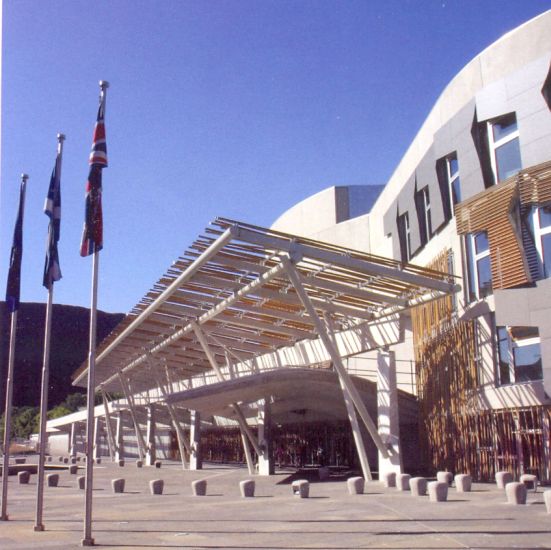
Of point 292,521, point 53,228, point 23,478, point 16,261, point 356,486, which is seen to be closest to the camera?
point 292,521

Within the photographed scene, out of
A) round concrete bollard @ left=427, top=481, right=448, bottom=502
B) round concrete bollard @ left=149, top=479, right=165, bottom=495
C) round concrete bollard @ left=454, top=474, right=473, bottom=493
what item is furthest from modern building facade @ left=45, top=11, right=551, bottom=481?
round concrete bollard @ left=427, top=481, right=448, bottom=502

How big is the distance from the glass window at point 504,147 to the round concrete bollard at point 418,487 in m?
11.0

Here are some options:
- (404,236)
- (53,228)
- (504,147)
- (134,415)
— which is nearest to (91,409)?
(53,228)

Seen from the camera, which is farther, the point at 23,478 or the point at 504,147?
the point at 23,478

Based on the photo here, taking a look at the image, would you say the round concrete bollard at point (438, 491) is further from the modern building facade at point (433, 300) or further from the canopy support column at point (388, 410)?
the canopy support column at point (388, 410)

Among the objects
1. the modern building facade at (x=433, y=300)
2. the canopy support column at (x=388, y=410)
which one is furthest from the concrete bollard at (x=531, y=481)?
the canopy support column at (x=388, y=410)

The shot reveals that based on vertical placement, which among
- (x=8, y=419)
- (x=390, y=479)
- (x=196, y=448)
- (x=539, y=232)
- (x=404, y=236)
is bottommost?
(x=390, y=479)

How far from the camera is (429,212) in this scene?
31672 mm

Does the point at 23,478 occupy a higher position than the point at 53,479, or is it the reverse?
the point at 53,479

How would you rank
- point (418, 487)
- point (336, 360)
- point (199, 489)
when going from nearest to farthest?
point (418, 487) < point (199, 489) < point (336, 360)

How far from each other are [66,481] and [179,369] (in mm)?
17949

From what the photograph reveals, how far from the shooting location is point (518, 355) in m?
22.5

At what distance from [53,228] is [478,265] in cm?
1583

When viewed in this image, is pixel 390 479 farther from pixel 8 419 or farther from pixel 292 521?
pixel 8 419
